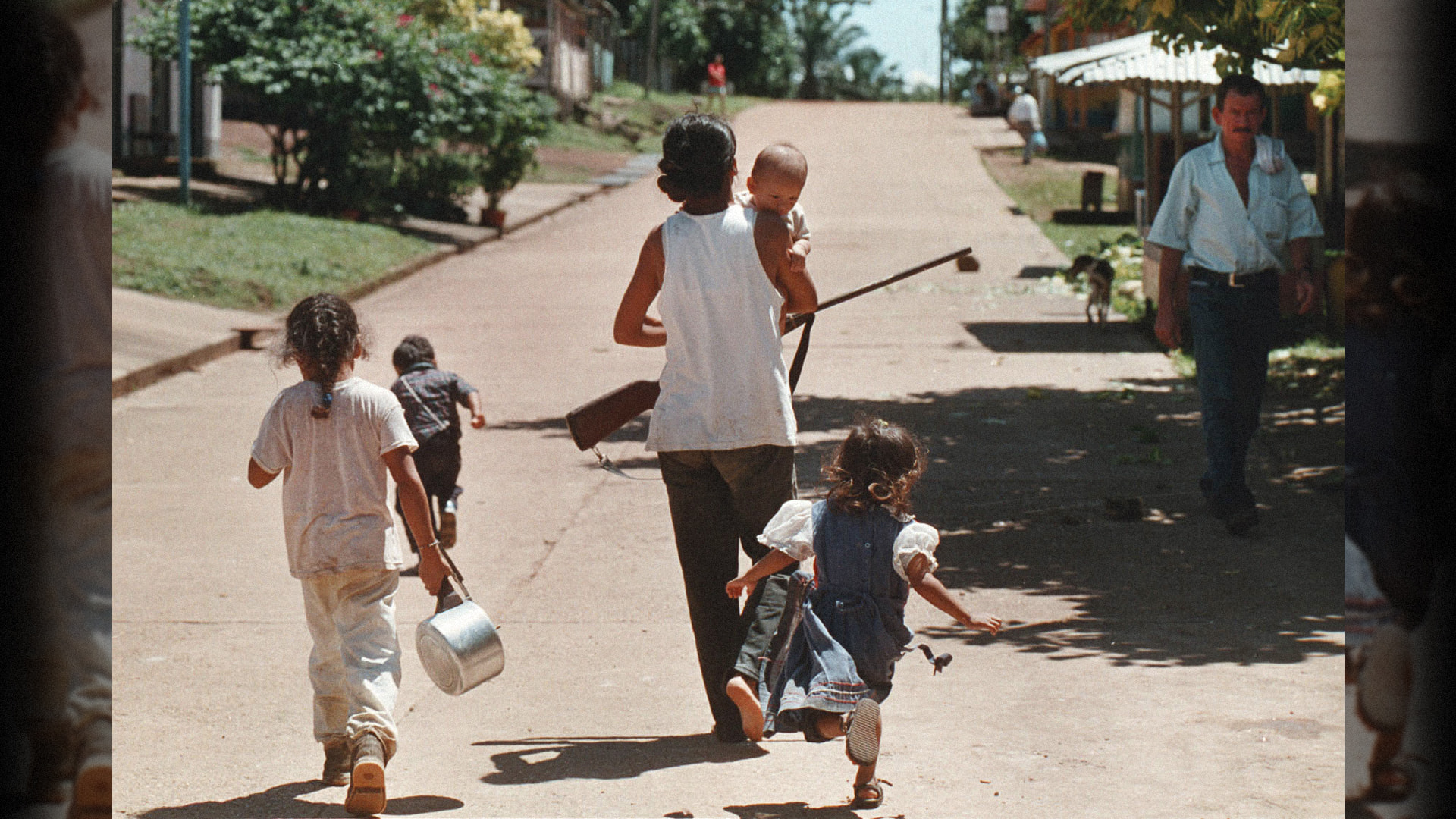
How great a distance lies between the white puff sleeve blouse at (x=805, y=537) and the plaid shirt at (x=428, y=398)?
300cm

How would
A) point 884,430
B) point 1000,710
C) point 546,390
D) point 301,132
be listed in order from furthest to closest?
point 301,132 → point 546,390 → point 1000,710 → point 884,430

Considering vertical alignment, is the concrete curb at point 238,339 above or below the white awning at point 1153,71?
below

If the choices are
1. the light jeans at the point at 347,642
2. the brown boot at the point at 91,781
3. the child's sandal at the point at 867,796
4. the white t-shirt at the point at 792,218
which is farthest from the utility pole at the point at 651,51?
the brown boot at the point at 91,781

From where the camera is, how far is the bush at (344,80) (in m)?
22.7

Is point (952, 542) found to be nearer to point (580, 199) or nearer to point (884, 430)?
point (884, 430)

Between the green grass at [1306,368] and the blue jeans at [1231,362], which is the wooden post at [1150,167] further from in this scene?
the blue jeans at [1231,362]

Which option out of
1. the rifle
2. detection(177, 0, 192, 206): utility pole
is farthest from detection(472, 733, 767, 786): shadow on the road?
detection(177, 0, 192, 206): utility pole

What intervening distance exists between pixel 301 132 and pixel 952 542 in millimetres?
28130

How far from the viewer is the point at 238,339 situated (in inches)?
592

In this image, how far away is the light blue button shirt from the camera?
718 cm

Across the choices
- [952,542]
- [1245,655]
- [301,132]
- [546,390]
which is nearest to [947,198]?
[301,132]

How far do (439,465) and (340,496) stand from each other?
105 inches

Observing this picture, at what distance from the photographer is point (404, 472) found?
4.64 metres

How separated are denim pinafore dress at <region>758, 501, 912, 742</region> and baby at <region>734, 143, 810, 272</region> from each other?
2.55 ft
